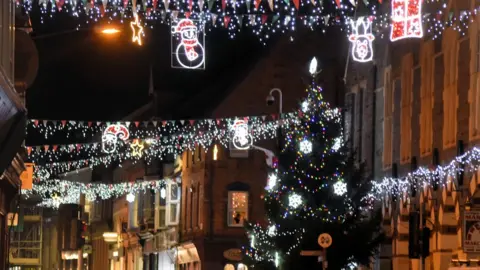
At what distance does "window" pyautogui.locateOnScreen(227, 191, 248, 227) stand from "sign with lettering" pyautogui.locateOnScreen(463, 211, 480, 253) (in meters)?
36.1

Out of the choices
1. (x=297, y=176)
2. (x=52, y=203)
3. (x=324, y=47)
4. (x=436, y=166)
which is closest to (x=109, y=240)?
(x=52, y=203)

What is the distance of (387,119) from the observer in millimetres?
39906

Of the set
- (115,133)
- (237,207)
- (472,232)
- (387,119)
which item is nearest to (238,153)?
(237,207)

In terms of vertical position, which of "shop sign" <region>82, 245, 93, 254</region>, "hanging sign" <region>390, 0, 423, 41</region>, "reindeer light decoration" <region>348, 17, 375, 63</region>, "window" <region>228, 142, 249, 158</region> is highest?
"reindeer light decoration" <region>348, 17, 375, 63</region>

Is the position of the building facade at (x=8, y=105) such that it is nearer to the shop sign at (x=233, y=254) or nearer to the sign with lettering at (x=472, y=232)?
the sign with lettering at (x=472, y=232)

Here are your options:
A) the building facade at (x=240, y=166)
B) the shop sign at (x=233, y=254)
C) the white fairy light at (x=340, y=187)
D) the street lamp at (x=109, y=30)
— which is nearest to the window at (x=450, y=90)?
the white fairy light at (x=340, y=187)

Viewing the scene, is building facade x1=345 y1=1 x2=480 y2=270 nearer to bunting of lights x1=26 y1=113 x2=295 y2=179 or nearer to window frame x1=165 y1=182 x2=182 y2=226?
bunting of lights x1=26 y1=113 x2=295 y2=179

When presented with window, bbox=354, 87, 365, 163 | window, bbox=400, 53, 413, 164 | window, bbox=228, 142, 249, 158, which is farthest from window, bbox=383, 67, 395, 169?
window, bbox=228, 142, 249, 158

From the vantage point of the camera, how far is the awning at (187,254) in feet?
204

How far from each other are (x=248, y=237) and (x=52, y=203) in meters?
59.8

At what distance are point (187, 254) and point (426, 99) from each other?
31289mm

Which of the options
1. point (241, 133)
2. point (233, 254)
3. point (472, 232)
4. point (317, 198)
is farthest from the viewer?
point (233, 254)

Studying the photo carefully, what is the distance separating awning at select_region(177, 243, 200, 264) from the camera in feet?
204

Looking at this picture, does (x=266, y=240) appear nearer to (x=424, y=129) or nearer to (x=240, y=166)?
(x=424, y=129)
